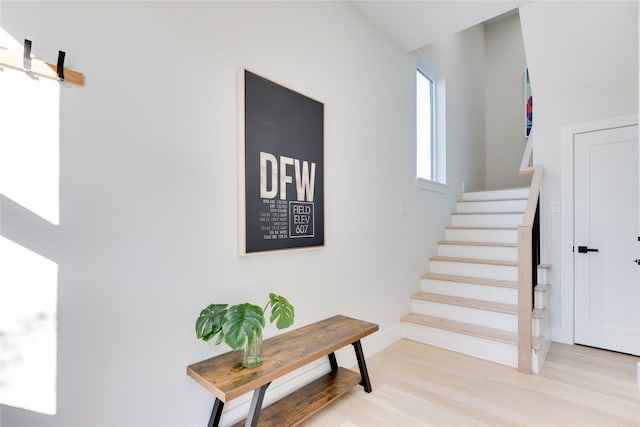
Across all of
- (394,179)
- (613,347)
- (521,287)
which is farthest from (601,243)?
(394,179)

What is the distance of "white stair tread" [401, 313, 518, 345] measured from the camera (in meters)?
2.57

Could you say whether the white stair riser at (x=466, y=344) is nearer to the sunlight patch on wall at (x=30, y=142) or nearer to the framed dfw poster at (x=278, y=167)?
the framed dfw poster at (x=278, y=167)

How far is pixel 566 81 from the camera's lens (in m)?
3.05

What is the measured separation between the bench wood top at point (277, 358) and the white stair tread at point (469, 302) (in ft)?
4.28

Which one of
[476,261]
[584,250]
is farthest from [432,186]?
[584,250]

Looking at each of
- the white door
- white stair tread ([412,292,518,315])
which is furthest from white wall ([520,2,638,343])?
white stair tread ([412,292,518,315])

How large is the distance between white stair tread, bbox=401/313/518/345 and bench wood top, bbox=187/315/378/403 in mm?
1109

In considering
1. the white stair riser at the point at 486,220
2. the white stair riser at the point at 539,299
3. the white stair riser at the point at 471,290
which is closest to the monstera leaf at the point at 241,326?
the white stair riser at the point at 471,290

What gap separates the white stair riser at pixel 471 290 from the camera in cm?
290

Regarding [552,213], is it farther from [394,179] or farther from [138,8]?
[138,8]

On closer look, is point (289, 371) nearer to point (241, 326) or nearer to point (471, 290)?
point (241, 326)

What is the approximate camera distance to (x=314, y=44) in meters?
2.21

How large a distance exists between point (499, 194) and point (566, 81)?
5.21 ft

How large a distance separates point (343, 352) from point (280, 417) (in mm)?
794
